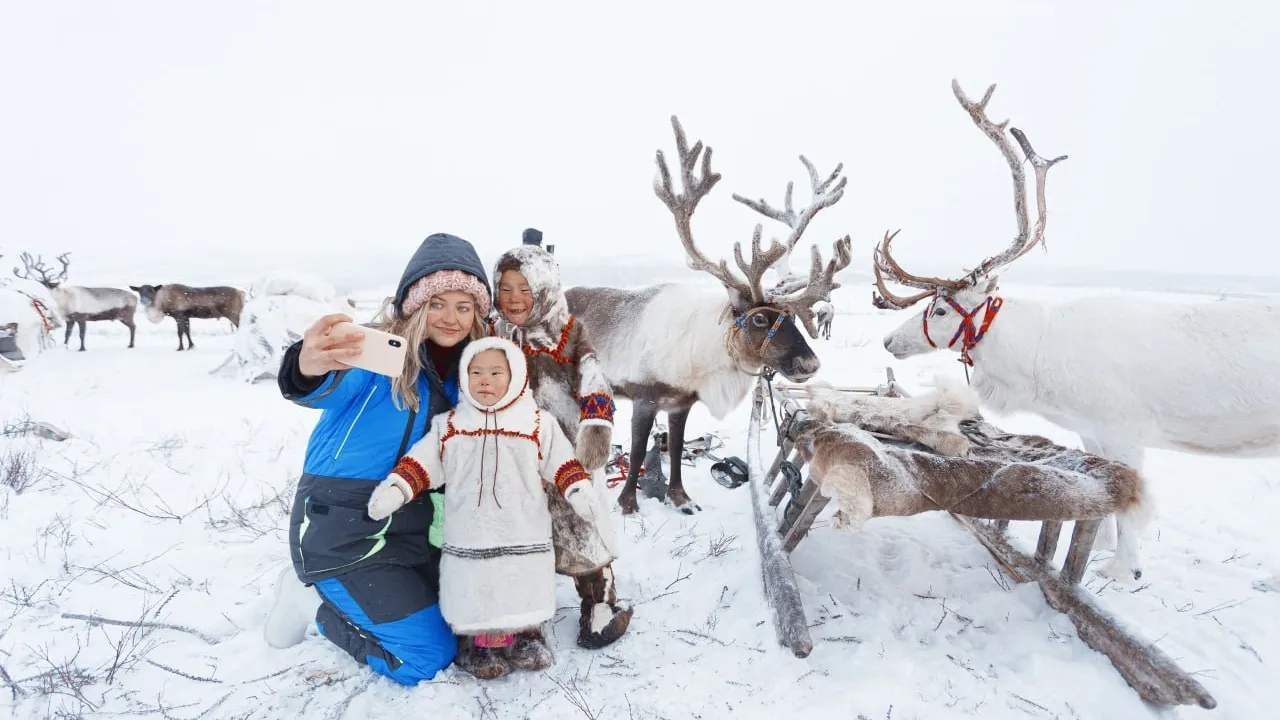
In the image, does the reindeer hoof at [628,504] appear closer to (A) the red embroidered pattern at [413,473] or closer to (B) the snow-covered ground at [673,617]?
(B) the snow-covered ground at [673,617]

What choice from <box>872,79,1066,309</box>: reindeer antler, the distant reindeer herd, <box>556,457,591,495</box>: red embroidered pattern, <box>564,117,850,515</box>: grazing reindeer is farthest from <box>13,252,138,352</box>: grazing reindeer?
<box>872,79,1066,309</box>: reindeer antler

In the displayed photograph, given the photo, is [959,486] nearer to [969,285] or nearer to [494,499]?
[494,499]

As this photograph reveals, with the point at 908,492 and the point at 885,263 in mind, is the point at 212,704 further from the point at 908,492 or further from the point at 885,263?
the point at 885,263

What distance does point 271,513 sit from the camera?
3.47 metres

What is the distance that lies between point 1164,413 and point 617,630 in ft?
10.4

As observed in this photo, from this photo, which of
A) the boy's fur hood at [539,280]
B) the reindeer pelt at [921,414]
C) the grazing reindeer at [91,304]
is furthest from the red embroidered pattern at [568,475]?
the grazing reindeer at [91,304]

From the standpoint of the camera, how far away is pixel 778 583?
2504 mm

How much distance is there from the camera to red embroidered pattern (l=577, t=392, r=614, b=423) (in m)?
2.34

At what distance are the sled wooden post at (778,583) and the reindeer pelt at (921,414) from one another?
0.72 meters

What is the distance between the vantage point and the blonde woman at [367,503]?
199 cm

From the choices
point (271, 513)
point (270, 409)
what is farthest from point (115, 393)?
point (271, 513)

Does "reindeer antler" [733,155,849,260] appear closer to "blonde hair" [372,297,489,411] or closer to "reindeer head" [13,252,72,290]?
"blonde hair" [372,297,489,411]

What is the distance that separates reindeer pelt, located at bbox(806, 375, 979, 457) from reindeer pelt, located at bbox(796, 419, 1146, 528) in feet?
1.10

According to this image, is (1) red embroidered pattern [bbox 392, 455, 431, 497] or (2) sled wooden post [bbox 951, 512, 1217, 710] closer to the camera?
(2) sled wooden post [bbox 951, 512, 1217, 710]
